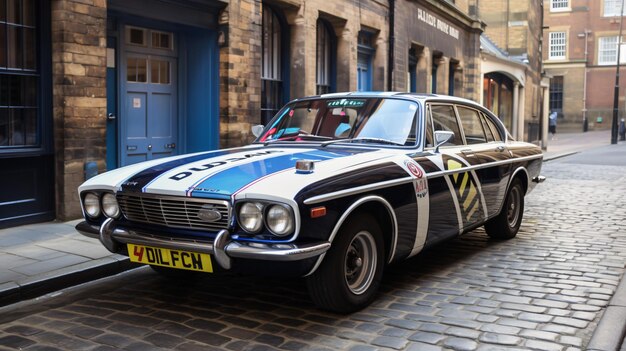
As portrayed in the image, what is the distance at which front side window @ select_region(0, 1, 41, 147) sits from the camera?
7.53m

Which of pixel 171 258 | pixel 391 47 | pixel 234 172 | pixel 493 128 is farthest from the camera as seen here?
pixel 391 47

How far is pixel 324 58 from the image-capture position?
14672 mm

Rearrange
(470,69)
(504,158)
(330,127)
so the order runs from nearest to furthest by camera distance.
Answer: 1. (330,127)
2. (504,158)
3. (470,69)

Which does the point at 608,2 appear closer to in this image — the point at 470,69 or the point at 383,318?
the point at 470,69

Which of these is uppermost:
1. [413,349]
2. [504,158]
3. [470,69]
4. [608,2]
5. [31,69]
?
→ [608,2]

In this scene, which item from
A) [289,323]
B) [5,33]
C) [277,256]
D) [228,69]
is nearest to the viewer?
[277,256]

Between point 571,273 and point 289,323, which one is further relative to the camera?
point 571,273

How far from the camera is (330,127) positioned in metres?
5.69

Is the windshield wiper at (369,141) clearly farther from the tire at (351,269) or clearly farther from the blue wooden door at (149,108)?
the blue wooden door at (149,108)

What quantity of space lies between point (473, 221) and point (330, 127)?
1.71 meters

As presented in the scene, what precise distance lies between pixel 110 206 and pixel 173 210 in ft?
2.30

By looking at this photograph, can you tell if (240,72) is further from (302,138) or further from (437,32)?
(437,32)

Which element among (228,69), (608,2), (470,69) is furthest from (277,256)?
(608,2)

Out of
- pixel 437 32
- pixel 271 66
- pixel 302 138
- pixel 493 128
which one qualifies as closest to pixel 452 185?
pixel 302 138
